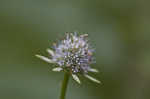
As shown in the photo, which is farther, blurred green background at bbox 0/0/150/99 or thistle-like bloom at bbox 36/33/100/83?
blurred green background at bbox 0/0/150/99

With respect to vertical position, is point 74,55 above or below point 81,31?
below

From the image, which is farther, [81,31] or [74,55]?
[81,31]

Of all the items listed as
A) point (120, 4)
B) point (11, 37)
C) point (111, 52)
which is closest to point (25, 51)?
point (11, 37)

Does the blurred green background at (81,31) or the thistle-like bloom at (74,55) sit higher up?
the blurred green background at (81,31)

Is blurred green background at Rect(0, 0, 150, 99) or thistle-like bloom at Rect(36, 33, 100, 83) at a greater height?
blurred green background at Rect(0, 0, 150, 99)

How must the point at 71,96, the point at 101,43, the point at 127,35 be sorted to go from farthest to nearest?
the point at 127,35 → the point at 101,43 → the point at 71,96

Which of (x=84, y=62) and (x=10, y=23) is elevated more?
(x=10, y=23)

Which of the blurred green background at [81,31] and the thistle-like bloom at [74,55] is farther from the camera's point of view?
the blurred green background at [81,31]

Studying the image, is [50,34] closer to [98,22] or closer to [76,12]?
[76,12]
